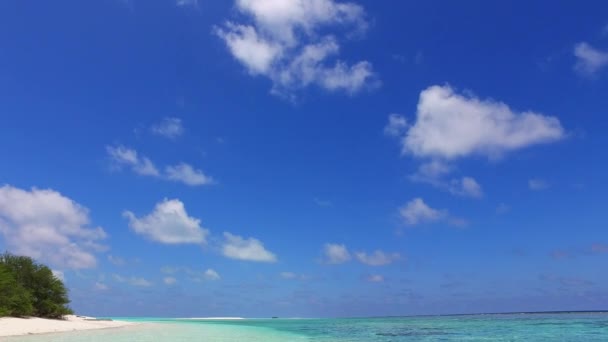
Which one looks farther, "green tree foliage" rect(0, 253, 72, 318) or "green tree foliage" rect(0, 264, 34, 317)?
"green tree foliage" rect(0, 253, 72, 318)

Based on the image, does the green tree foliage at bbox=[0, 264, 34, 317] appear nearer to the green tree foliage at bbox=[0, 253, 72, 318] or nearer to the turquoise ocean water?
the green tree foliage at bbox=[0, 253, 72, 318]

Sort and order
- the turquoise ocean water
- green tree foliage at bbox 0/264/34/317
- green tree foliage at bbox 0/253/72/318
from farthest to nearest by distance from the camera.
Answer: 1. green tree foliage at bbox 0/253/72/318
2. green tree foliage at bbox 0/264/34/317
3. the turquoise ocean water

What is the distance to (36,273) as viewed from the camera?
59.9m

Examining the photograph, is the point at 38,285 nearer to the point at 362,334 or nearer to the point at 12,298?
the point at 12,298

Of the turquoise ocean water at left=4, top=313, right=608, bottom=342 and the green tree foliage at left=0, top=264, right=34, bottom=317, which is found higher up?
the green tree foliage at left=0, top=264, right=34, bottom=317

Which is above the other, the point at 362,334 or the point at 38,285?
the point at 38,285

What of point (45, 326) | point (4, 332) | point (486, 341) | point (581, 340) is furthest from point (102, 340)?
point (581, 340)

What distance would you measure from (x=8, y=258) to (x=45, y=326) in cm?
1569

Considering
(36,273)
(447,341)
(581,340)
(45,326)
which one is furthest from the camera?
(36,273)

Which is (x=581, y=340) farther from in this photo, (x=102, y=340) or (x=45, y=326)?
(x=45, y=326)

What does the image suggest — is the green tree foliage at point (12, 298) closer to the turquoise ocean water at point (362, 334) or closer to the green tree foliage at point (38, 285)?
the green tree foliage at point (38, 285)

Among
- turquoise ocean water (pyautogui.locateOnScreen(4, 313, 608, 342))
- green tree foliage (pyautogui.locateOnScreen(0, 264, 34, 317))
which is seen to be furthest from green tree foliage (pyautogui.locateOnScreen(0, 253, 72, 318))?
turquoise ocean water (pyautogui.locateOnScreen(4, 313, 608, 342))

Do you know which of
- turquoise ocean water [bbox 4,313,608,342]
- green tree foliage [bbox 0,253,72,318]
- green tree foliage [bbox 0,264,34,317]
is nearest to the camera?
turquoise ocean water [bbox 4,313,608,342]

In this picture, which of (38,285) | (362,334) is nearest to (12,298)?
(38,285)
